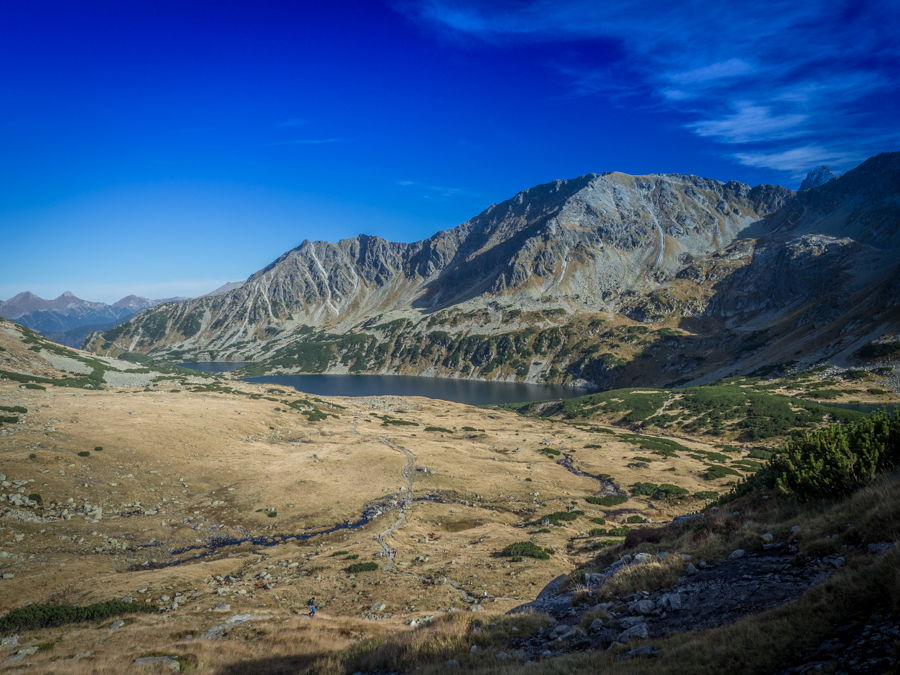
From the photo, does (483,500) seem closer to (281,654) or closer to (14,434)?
(281,654)

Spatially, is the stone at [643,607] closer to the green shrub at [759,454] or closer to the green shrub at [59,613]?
the green shrub at [59,613]

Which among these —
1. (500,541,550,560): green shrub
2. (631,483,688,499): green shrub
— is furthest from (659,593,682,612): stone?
(631,483,688,499): green shrub

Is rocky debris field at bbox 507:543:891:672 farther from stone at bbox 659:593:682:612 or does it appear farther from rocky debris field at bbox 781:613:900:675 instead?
rocky debris field at bbox 781:613:900:675

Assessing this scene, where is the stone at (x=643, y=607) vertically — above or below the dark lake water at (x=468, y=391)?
above

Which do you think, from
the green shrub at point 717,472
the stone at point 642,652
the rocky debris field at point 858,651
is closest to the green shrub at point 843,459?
the rocky debris field at point 858,651

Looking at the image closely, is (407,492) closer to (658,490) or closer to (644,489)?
(644,489)

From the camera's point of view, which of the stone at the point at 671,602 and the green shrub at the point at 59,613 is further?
the green shrub at the point at 59,613

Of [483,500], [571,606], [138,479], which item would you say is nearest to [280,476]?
[138,479]
